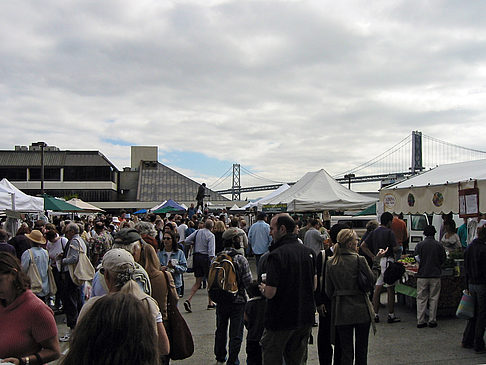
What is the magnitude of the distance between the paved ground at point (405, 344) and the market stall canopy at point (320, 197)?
664 centimetres

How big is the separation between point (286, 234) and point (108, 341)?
3040 mm

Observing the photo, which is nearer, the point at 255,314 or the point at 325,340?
the point at 255,314

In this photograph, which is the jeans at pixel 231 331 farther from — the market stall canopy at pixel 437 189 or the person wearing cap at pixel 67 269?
the market stall canopy at pixel 437 189

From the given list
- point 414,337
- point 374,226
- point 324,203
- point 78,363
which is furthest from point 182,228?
point 78,363

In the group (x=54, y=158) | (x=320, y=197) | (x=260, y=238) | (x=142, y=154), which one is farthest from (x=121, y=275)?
(x=142, y=154)

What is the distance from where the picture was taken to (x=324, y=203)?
15.1 m

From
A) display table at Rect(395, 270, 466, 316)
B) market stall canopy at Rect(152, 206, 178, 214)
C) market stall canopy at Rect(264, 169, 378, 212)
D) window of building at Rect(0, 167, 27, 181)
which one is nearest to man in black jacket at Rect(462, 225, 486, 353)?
display table at Rect(395, 270, 466, 316)

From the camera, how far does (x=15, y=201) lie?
11922 millimetres

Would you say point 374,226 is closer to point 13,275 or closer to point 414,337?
point 414,337

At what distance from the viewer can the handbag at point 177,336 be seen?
397cm

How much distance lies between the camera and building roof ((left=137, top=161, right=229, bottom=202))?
2844 inches

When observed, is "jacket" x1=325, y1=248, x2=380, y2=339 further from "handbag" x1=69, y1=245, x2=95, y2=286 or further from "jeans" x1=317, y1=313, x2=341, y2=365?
"handbag" x1=69, y1=245, x2=95, y2=286

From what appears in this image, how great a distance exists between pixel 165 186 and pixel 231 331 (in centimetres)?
7018

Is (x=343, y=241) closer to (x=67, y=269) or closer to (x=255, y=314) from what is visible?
(x=255, y=314)
